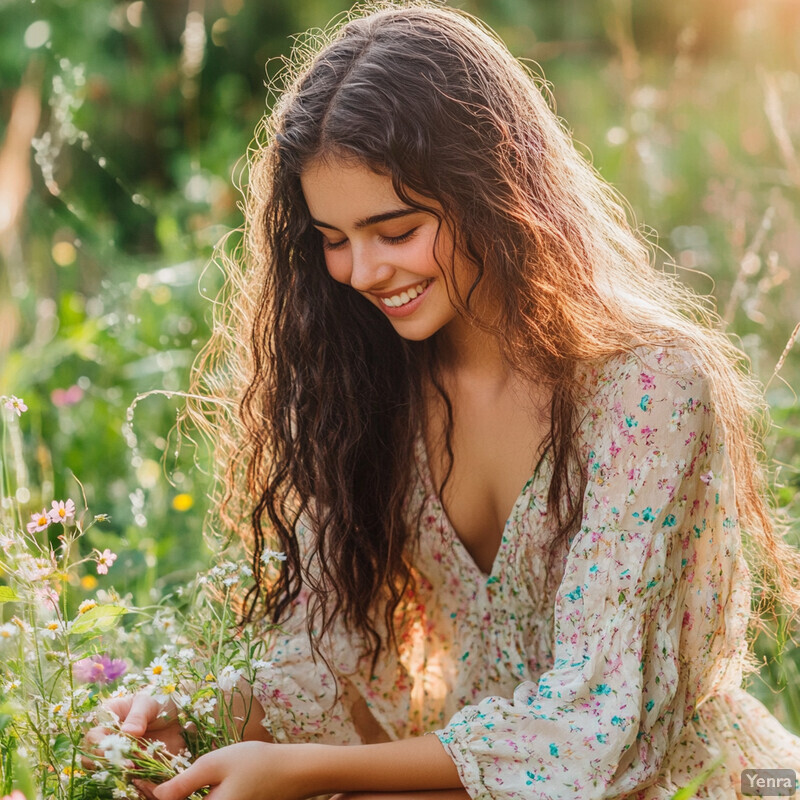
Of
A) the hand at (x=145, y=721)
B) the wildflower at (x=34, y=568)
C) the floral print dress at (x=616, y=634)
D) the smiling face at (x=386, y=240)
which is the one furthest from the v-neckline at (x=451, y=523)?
the wildflower at (x=34, y=568)

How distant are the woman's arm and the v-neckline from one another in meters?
0.35

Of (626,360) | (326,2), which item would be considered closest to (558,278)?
(626,360)

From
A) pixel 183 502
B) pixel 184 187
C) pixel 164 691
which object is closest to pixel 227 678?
pixel 164 691

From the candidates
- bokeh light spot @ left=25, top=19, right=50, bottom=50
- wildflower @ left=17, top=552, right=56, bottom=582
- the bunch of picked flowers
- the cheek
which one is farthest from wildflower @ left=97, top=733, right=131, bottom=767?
bokeh light spot @ left=25, top=19, right=50, bottom=50

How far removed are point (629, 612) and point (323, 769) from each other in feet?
1.54

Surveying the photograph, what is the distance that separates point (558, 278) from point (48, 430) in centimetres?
163

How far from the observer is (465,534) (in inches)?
69.2

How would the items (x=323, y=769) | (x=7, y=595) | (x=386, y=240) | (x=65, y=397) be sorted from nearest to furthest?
1. (x=7, y=595)
2. (x=323, y=769)
3. (x=386, y=240)
4. (x=65, y=397)

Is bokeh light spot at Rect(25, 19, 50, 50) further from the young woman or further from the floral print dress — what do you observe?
the floral print dress

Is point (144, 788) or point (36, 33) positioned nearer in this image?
point (144, 788)

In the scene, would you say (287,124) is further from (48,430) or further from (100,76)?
(100,76)

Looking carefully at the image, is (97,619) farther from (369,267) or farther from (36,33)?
(36,33)

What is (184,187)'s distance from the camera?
141 inches

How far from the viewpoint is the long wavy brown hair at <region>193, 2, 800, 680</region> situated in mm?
1482
